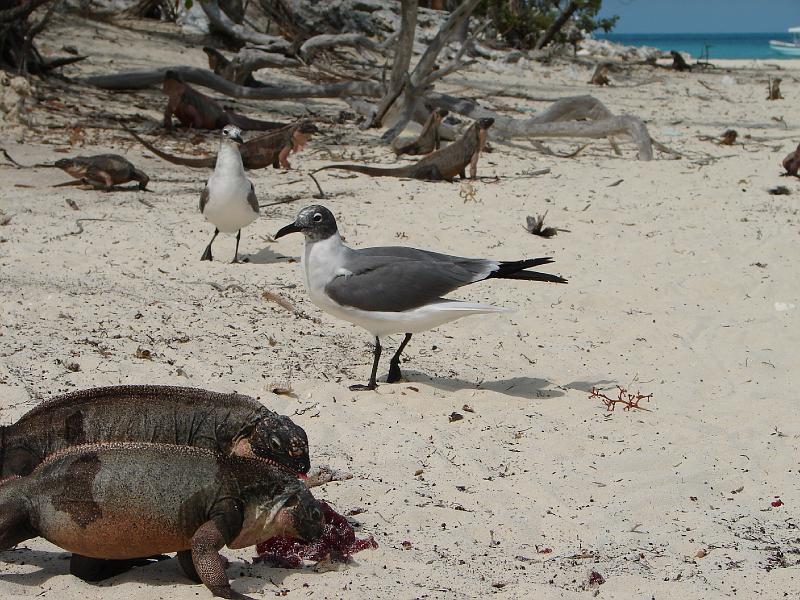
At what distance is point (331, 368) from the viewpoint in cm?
633

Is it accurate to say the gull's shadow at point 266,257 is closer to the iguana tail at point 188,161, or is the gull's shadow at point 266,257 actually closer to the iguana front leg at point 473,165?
the iguana tail at point 188,161

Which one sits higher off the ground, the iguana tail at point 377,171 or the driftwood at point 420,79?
the driftwood at point 420,79

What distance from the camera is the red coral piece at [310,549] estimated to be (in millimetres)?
3777

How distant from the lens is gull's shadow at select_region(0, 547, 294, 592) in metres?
3.55

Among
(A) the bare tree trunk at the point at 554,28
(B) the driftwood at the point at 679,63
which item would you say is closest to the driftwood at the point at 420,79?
(B) the driftwood at the point at 679,63

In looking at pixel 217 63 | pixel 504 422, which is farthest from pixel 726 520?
pixel 217 63

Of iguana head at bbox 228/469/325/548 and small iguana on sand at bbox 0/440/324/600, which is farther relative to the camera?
iguana head at bbox 228/469/325/548

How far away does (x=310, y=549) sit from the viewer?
3828 millimetres

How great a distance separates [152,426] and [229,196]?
4529 millimetres

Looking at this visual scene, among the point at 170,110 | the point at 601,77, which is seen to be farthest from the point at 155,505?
the point at 601,77

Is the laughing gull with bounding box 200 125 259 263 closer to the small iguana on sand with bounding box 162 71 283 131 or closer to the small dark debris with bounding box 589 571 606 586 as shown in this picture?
A: the small dark debris with bounding box 589 571 606 586

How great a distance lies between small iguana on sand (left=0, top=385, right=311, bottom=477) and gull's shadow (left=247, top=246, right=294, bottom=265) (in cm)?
454

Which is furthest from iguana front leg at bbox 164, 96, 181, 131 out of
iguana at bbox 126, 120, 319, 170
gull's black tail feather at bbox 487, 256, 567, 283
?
gull's black tail feather at bbox 487, 256, 567, 283

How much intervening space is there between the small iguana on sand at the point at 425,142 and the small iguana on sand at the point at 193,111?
219 centimetres
